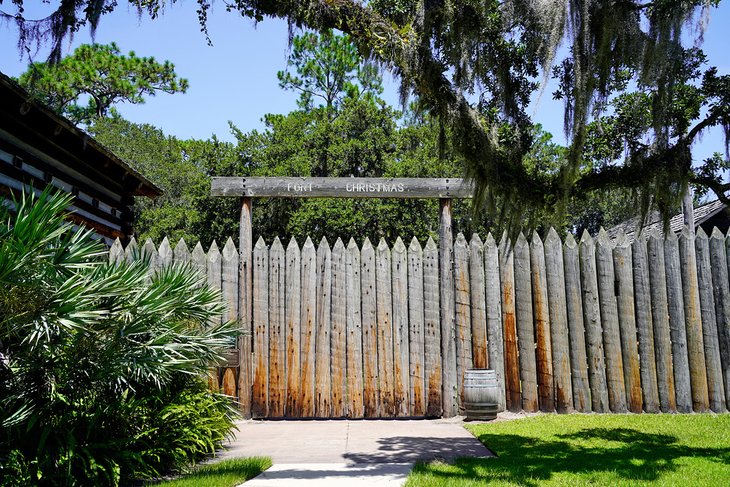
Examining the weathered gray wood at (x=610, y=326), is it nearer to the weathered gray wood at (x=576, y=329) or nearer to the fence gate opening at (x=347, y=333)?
the weathered gray wood at (x=576, y=329)

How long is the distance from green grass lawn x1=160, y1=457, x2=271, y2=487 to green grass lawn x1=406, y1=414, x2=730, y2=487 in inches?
51.1

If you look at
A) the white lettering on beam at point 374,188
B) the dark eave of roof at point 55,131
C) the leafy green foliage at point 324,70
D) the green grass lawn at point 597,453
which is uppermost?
the leafy green foliage at point 324,70

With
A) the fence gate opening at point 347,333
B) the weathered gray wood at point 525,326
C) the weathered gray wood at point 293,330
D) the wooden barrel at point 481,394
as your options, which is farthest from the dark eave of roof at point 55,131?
the weathered gray wood at point 525,326

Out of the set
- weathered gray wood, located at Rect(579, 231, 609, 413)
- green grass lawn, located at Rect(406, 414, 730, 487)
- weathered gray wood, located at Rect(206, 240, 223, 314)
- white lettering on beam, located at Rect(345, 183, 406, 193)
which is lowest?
green grass lawn, located at Rect(406, 414, 730, 487)

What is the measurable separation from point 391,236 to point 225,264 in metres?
14.2

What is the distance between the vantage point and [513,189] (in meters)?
6.19

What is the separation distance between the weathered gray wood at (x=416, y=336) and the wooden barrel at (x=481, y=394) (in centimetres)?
61

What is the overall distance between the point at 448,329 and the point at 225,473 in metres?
3.82

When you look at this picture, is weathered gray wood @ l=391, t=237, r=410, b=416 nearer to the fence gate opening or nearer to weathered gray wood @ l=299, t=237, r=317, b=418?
the fence gate opening

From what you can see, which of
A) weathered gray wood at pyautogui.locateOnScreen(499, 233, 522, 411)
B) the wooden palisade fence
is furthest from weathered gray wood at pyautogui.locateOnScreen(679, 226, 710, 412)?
→ weathered gray wood at pyautogui.locateOnScreen(499, 233, 522, 411)

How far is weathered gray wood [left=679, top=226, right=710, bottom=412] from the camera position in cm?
775

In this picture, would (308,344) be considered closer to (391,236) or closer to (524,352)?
(524,352)

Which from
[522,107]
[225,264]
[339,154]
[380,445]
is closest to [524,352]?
[380,445]

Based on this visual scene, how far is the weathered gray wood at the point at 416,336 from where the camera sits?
7.91 metres
